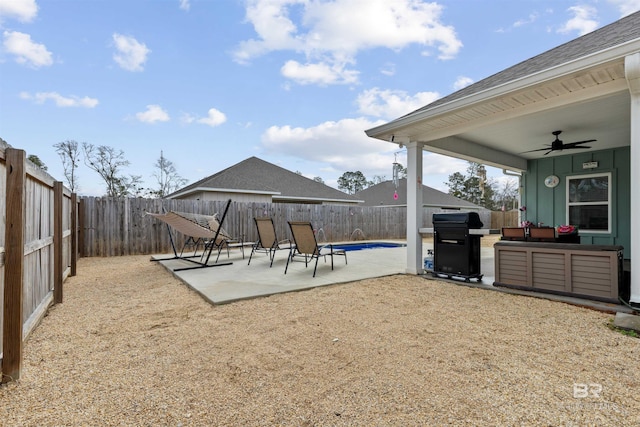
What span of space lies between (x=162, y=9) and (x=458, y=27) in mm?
7413

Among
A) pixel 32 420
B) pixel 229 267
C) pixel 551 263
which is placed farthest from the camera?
pixel 229 267

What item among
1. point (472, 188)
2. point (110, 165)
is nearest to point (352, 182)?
point (472, 188)

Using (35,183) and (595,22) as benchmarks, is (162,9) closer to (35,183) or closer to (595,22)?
(35,183)

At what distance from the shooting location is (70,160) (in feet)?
57.0

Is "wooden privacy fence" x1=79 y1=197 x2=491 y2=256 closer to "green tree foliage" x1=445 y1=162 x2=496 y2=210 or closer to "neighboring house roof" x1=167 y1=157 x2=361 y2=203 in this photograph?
"neighboring house roof" x1=167 y1=157 x2=361 y2=203

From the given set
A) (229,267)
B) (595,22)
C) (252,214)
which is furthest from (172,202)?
(595,22)

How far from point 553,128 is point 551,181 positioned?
8.65 feet

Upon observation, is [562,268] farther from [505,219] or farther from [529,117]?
[505,219]

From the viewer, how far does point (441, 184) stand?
111ft

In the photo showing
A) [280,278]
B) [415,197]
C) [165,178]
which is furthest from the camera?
[165,178]

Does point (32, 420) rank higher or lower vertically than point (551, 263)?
lower

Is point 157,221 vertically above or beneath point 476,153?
beneath

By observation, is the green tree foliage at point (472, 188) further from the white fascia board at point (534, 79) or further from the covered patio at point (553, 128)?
the white fascia board at point (534, 79)

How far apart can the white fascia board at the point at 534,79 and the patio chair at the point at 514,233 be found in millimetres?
2049
